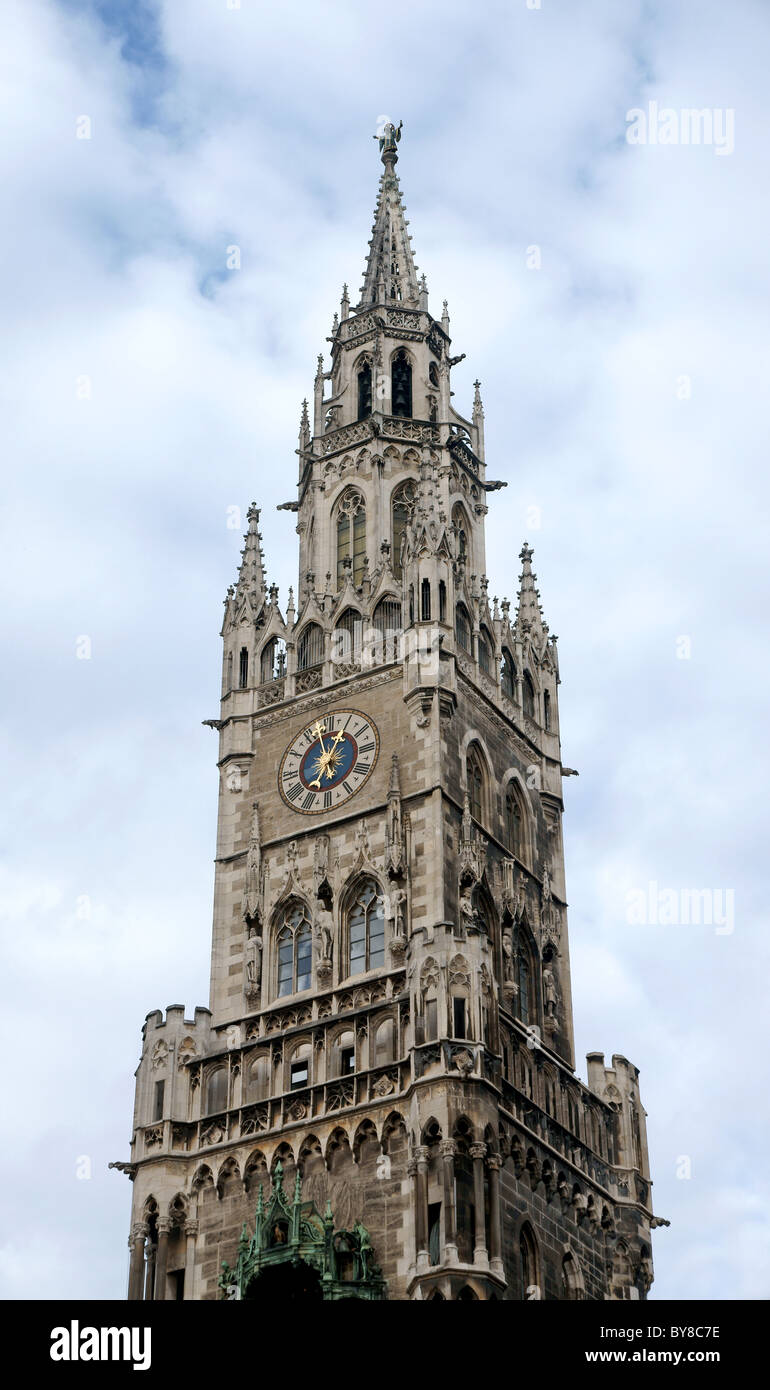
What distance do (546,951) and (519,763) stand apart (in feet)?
18.3

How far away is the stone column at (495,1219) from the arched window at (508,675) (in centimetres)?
1685

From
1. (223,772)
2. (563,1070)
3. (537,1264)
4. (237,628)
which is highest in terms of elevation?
(237,628)

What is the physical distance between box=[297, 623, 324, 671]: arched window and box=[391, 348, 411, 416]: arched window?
31.2ft

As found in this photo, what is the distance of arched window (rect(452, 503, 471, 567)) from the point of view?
6629cm

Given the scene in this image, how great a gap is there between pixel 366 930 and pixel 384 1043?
4.00 meters

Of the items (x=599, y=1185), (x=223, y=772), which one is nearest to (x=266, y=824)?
(x=223, y=772)

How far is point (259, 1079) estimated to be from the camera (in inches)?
2104

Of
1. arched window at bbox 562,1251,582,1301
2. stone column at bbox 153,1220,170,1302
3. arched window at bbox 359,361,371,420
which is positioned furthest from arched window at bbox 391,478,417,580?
stone column at bbox 153,1220,170,1302

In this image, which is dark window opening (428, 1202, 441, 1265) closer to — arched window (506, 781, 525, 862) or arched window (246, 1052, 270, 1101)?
arched window (246, 1052, 270, 1101)

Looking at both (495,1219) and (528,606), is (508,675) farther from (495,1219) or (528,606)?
(495,1219)

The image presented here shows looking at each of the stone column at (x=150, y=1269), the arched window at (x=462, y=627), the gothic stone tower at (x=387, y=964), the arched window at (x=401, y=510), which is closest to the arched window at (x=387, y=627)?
the gothic stone tower at (x=387, y=964)
